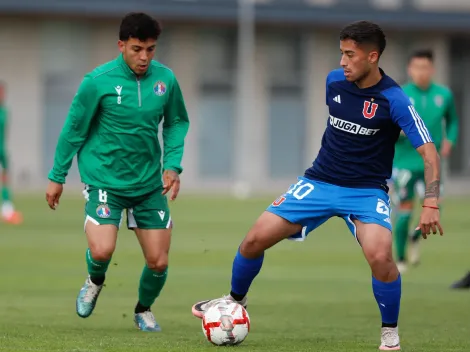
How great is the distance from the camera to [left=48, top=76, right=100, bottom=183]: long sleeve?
30.6 ft

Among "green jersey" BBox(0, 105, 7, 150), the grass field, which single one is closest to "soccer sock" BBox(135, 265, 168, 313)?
the grass field

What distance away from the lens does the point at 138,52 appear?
928cm

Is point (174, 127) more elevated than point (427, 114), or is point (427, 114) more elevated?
point (174, 127)

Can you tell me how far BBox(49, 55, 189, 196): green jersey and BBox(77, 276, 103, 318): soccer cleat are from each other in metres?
0.82

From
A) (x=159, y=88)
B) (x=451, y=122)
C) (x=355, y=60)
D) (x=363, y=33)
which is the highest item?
(x=363, y=33)

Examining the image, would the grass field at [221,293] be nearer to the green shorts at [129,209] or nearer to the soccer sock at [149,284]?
the soccer sock at [149,284]

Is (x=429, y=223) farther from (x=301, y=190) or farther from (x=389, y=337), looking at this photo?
(x=301, y=190)

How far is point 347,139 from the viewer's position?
8.70m

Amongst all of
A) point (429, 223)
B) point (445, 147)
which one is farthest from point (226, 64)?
point (429, 223)

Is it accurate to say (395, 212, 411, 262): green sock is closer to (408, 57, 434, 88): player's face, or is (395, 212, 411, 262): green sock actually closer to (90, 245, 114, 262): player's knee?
(408, 57, 434, 88): player's face

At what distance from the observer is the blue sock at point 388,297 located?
A: 8.41 metres

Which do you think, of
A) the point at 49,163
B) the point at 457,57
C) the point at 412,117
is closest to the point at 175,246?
the point at 412,117

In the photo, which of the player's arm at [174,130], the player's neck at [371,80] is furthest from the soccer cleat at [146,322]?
the player's neck at [371,80]

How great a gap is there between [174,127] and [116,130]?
56 cm
